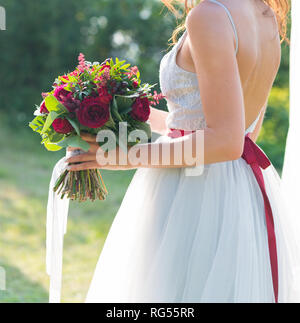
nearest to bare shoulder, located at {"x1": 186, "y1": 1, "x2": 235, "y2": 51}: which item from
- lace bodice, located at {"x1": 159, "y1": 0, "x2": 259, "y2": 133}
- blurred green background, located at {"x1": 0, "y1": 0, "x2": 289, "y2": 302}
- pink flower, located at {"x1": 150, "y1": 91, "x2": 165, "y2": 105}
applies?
lace bodice, located at {"x1": 159, "y1": 0, "x2": 259, "y2": 133}

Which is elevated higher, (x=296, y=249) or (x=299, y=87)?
(x=299, y=87)

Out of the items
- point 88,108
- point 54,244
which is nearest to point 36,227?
point 54,244

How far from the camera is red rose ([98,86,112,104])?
5.53 ft

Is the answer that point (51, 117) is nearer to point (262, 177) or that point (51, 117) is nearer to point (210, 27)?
point (210, 27)

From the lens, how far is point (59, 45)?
32.2 ft

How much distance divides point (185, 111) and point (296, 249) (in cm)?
67

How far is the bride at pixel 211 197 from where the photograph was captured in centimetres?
148

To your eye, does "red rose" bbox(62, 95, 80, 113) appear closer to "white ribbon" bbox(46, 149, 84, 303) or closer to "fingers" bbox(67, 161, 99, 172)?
"fingers" bbox(67, 161, 99, 172)

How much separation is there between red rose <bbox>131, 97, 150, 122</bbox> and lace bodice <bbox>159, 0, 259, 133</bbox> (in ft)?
0.29

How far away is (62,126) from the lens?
1.70 m

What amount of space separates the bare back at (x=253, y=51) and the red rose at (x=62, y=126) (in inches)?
17.0

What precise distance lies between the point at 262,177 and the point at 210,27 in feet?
1.99
